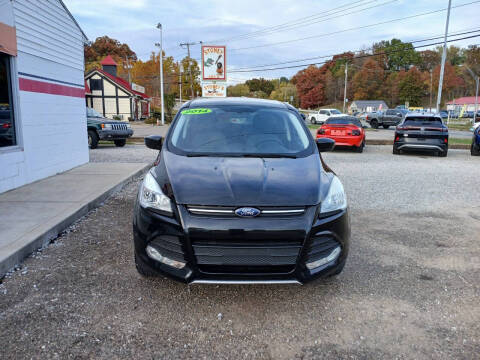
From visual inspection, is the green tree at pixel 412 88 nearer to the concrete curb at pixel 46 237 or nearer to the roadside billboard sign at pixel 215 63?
the roadside billboard sign at pixel 215 63

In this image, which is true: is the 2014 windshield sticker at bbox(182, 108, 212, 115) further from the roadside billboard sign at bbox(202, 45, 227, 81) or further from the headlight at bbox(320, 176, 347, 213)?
the roadside billboard sign at bbox(202, 45, 227, 81)

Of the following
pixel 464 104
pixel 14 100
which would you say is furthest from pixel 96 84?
pixel 464 104

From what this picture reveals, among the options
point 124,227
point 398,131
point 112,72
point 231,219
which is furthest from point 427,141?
point 112,72

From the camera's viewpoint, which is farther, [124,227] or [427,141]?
[427,141]

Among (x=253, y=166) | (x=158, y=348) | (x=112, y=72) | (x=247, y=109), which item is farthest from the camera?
(x=112, y=72)

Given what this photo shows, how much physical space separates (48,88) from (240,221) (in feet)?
23.4

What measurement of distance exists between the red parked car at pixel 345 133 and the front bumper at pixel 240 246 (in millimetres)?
12082

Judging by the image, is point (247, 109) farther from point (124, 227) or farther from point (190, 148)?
point (124, 227)

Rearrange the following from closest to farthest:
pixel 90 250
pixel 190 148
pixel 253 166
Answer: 1. pixel 253 166
2. pixel 190 148
3. pixel 90 250

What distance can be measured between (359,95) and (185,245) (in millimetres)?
108689

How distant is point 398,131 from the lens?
546 inches

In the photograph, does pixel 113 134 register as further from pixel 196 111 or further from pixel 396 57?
pixel 396 57

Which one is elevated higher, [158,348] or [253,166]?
[253,166]

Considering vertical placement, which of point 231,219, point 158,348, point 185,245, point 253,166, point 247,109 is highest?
point 247,109
